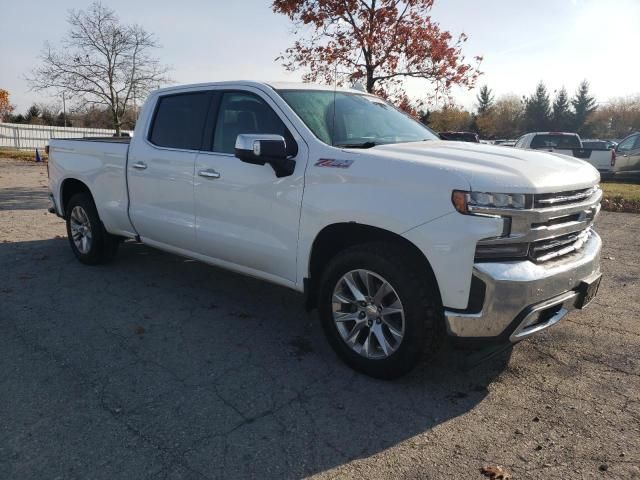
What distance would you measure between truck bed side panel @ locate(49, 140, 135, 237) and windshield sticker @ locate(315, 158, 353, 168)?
258 centimetres

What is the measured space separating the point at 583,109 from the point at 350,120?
80113mm

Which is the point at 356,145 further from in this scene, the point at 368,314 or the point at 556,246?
the point at 556,246

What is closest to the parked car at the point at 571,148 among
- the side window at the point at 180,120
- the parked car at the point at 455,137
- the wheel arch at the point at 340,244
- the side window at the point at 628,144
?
the side window at the point at 628,144

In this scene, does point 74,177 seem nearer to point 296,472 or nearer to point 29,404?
point 29,404

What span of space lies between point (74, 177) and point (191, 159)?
2.26 metres

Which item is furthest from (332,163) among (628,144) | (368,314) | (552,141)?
(628,144)

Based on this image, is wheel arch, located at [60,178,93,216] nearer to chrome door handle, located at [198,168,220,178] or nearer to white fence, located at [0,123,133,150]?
chrome door handle, located at [198,168,220,178]

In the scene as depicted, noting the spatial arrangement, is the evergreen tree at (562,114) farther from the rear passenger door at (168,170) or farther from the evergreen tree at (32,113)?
the rear passenger door at (168,170)

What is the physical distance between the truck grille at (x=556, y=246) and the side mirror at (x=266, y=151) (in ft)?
5.51

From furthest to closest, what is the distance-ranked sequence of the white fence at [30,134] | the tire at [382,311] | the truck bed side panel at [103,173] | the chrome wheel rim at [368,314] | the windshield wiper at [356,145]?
1. the white fence at [30,134]
2. the truck bed side panel at [103,173]
3. the windshield wiper at [356,145]
4. the chrome wheel rim at [368,314]
5. the tire at [382,311]

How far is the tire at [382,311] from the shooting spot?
3.15m

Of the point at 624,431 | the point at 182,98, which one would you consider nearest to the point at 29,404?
the point at 182,98

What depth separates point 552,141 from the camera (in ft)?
56.9

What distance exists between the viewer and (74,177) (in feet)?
19.7
